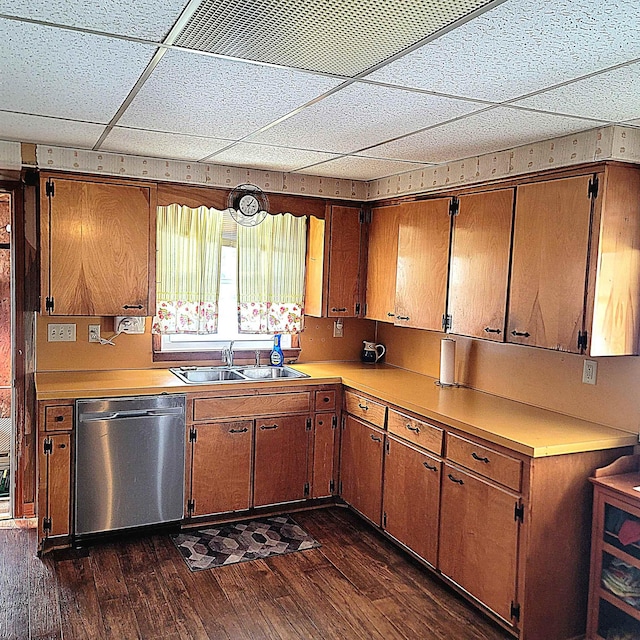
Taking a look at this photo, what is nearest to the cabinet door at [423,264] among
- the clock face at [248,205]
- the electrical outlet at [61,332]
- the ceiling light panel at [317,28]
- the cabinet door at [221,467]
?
the clock face at [248,205]

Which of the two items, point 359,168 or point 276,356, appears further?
point 276,356

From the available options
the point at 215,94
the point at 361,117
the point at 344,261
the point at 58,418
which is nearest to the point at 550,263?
the point at 361,117

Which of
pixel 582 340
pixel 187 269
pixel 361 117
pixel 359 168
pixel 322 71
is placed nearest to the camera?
pixel 322 71

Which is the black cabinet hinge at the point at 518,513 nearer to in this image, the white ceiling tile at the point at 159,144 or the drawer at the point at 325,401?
the drawer at the point at 325,401

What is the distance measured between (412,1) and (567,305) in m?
1.81

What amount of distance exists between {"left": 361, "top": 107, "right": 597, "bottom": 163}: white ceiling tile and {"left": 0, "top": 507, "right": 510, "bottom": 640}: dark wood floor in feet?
7.40

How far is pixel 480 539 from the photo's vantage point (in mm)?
3047

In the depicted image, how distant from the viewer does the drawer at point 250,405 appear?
12.8ft

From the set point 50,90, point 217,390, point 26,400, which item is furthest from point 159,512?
point 50,90

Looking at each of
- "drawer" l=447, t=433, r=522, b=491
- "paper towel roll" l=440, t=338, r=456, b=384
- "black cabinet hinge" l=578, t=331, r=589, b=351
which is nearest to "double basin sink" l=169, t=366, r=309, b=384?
"paper towel roll" l=440, t=338, r=456, b=384

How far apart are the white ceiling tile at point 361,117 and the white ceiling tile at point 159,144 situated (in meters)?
0.36

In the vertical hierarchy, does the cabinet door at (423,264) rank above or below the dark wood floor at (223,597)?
above

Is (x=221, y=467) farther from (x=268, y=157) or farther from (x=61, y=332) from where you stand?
(x=268, y=157)

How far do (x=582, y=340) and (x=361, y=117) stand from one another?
4.55ft
